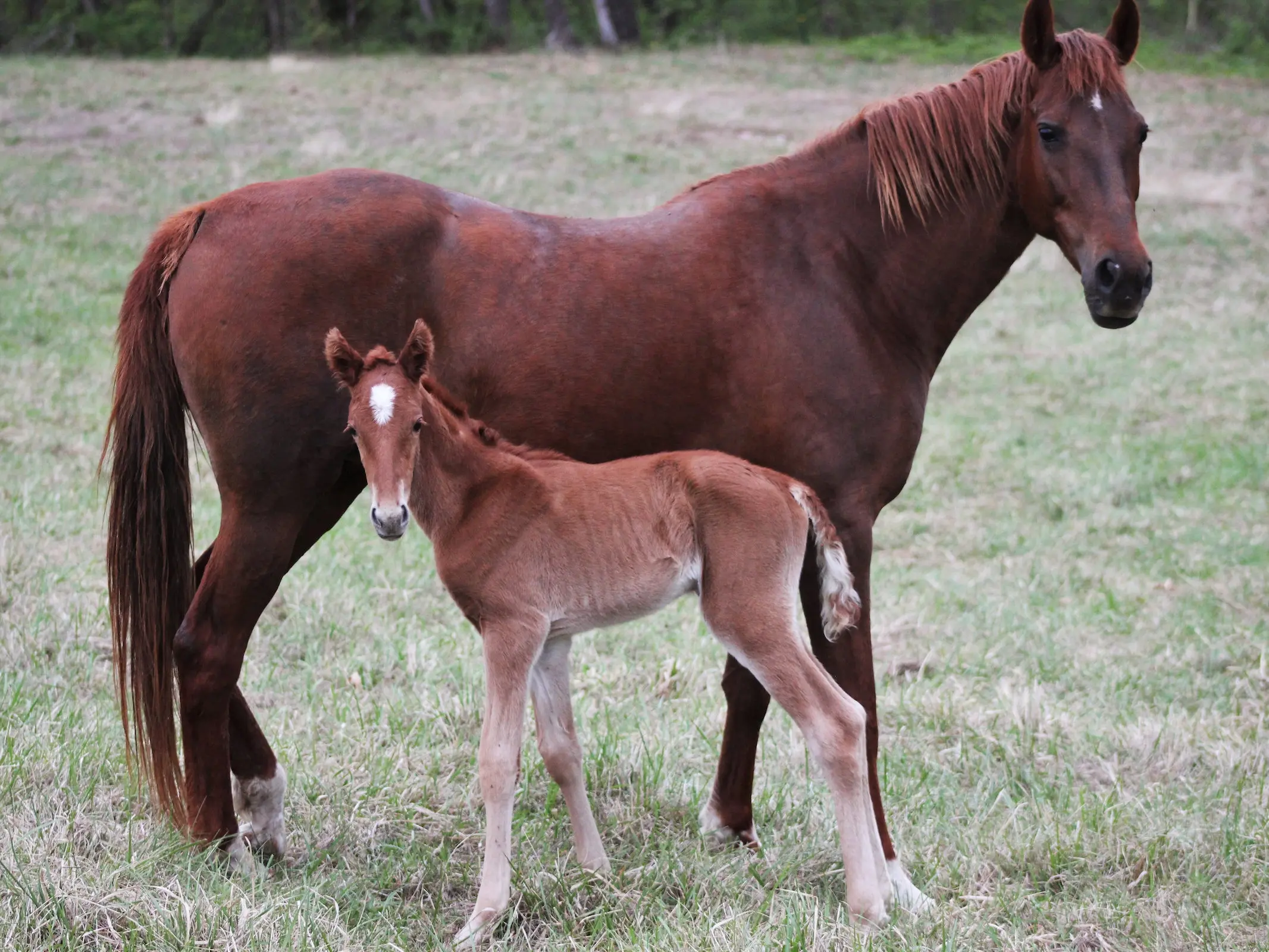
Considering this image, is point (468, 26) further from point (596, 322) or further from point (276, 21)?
point (596, 322)

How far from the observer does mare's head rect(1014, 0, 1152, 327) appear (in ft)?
11.1

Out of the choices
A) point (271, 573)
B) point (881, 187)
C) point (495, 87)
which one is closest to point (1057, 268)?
point (495, 87)

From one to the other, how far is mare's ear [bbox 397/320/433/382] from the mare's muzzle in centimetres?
171

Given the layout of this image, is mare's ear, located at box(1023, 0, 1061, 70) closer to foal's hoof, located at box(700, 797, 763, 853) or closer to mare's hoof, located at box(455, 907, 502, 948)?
foal's hoof, located at box(700, 797, 763, 853)

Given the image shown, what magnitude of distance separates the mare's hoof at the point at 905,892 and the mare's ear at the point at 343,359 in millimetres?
1928

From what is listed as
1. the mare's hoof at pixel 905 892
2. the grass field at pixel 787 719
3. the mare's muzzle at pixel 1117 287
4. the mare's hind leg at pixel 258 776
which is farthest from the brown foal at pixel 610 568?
the mare's muzzle at pixel 1117 287

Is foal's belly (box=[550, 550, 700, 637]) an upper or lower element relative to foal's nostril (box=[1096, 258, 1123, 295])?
lower

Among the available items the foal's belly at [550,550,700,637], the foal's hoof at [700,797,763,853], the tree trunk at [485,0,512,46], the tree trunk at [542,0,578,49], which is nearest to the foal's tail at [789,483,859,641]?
the foal's belly at [550,550,700,637]

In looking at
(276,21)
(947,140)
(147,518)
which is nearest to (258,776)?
(147,518)

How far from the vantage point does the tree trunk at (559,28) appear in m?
26.9

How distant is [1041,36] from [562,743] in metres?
2.32

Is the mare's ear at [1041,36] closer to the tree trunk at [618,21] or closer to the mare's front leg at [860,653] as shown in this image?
the mare's front leg at [860,653]

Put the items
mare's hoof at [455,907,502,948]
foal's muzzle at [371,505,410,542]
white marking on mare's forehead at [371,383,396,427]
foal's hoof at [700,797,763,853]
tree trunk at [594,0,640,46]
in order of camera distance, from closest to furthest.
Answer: foal's muzzle at [371,505,410,542] → white marking on mare's forehead at [371,383,396,427] → mare's hoof at [455,907,502,948] → foal's hoof at [700,797,763,853] → tree trunk at [594,0,640,46]

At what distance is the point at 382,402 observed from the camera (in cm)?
288
